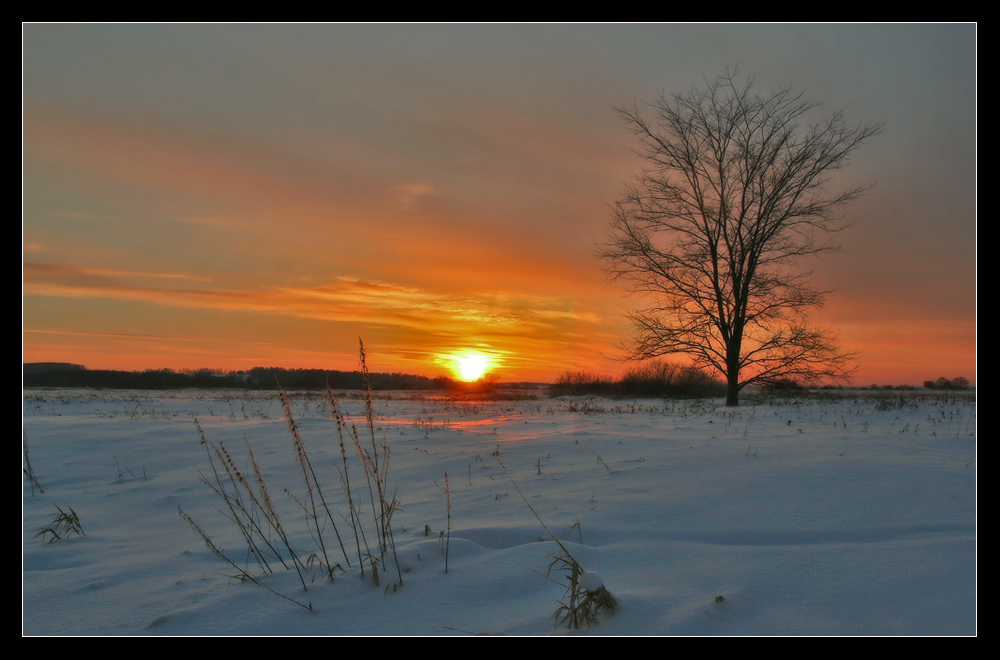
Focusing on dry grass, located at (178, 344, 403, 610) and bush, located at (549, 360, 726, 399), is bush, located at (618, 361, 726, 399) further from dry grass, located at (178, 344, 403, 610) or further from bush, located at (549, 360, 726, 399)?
dry grass, located at (178, 344, 403, 610)

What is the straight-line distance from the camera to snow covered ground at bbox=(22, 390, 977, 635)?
2.05m

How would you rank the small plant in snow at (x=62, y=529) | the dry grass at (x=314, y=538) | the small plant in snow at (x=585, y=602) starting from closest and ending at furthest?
the small plant in snow at (x=585, y=602) < the dry grass at (x=314, y=538) < the small plant in snow at (x=62, y=529)

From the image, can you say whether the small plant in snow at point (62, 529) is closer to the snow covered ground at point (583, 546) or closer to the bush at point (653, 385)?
the snow covered ground at point (583, 546)

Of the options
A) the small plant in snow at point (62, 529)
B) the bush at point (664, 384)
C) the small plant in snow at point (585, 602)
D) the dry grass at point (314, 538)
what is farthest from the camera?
the bush at point (664, 384)

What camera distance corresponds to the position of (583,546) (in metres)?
2.70

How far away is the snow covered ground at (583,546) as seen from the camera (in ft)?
6.72

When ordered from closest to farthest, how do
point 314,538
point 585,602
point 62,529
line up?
1. point 585,602
2. point 314,538
3. point 62,529

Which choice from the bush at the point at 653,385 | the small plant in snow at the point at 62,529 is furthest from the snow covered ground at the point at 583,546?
the bush at the point at 653,385

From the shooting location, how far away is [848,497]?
3152mm

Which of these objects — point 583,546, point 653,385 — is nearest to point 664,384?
point 653,385

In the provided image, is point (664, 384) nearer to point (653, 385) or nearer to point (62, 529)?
point (653, 385)

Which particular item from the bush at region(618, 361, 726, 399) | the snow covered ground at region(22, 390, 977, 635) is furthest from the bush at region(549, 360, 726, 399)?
the snow covered ground at region(22, 390, 977, 635)

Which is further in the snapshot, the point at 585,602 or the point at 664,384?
the point at 664,384
